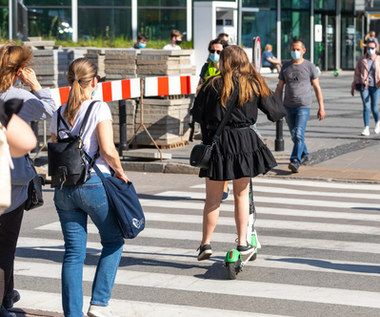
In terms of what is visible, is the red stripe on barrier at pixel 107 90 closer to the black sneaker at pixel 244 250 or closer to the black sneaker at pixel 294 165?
the black sneaker at pixel 294 165

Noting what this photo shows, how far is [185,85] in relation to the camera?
51.3 feet

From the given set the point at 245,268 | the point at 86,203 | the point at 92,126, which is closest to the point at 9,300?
the point at 86,203

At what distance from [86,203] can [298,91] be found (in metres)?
7.88

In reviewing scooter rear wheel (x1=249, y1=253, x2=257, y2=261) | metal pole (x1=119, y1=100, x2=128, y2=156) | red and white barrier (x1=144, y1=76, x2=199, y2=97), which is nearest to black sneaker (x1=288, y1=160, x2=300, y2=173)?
red and white barrier (x1=144, y1=76, x2=199, y2=97)

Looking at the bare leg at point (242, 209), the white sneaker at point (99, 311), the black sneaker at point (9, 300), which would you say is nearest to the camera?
the white sneaker at point (99, 311)

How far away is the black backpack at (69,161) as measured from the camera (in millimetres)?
5559

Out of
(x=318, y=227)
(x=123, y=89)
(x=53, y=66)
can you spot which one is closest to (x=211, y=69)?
(x=123, y=89)

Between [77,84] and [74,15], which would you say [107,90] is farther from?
[74,15]

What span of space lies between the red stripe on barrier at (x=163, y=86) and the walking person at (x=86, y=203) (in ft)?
31.3

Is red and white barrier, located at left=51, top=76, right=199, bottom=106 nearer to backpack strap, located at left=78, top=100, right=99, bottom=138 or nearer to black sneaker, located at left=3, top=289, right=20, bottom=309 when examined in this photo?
black sneaker, located at left=3, top=289, right=20, bottom=309

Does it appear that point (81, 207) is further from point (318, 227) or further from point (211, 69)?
point (211, 69)

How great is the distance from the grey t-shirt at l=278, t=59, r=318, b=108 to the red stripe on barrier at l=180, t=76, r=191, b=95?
106 inches

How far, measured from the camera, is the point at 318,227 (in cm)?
941

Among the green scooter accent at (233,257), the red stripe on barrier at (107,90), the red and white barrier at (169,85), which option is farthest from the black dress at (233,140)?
the red and white barrier at (169,85)
